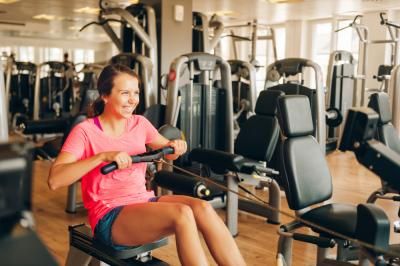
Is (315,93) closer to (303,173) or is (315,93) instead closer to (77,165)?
(303,173)

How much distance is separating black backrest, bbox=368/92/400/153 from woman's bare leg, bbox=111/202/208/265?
171 cm

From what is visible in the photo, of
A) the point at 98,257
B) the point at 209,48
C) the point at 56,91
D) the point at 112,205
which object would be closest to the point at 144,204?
the point at 112,205

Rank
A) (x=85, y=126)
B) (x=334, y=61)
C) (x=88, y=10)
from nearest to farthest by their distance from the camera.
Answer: (x=85, y=126)
(x=334, y=61)
(x=88, y=10)

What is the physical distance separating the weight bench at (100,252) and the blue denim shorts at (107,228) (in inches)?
0.7

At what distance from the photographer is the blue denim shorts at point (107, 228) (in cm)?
180

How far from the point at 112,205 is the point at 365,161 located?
97 centimetres

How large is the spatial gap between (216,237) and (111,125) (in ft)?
2.04

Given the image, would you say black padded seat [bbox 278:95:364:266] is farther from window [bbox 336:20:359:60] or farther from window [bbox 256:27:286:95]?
window [bbox 256:27:286:95]

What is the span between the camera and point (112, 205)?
1850mm

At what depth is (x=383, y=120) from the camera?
299 centimetres

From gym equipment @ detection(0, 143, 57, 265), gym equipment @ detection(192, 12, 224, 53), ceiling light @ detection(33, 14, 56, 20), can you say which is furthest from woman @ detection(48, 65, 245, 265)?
ceiling light @ detection(33, 14, 56, 20)

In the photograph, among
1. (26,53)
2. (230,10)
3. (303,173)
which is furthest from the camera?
(26,53)

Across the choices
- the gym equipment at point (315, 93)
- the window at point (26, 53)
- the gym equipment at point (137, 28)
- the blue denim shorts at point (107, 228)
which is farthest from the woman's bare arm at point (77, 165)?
the window at point (26, 53)

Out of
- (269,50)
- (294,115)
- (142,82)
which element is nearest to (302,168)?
(294,115)
